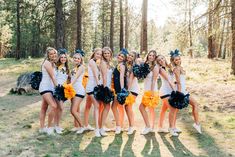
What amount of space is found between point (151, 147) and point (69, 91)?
239 centimetres

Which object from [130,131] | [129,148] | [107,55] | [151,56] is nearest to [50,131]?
[130,131]

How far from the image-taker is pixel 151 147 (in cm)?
830

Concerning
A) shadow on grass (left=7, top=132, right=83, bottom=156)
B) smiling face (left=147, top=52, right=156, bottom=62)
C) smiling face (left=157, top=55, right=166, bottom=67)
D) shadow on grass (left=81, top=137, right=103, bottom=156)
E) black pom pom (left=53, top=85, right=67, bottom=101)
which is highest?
smiling face (left=147, top=52, right=156, bottom=62)

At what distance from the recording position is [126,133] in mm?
9516

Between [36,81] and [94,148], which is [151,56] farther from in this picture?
[36,81]

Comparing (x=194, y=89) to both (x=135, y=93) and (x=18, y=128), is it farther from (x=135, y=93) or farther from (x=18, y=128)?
(x=18, y=128)

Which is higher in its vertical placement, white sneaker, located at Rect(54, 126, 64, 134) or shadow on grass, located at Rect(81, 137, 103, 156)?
white sneaker, located at Rect(54, 126, 64, 134)

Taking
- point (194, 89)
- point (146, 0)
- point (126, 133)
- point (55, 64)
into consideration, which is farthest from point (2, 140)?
point (146, 0)

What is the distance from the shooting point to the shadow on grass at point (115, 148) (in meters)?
7.77

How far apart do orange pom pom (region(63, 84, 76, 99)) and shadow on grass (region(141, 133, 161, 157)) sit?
204cm

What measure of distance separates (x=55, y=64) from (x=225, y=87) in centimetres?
842

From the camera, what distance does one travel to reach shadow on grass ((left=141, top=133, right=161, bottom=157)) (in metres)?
7.86

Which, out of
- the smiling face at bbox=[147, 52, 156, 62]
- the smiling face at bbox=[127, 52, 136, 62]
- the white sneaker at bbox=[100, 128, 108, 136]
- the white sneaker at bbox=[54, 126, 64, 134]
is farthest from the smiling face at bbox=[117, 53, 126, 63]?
the white sneaker at bbox=[54, 126, 64, 134]

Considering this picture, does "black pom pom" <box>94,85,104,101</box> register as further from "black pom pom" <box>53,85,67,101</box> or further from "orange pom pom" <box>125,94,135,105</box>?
"black pom pom" <box>53,85,67,101</box>
